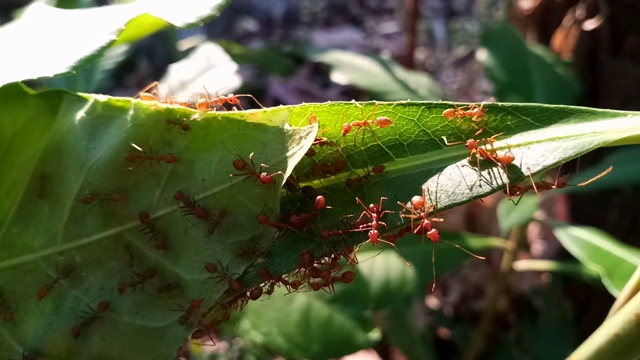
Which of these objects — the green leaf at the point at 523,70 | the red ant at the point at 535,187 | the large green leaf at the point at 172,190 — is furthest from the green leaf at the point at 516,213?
the large green leaf at the point at 172,190

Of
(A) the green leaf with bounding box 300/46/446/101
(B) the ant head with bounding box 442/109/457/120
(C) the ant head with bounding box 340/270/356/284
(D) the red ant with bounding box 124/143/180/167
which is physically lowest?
(A) the green leaf with bounding box 300/46/446/101

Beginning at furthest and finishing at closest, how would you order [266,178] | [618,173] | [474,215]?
[474,215]
[618,173]
[266,178]

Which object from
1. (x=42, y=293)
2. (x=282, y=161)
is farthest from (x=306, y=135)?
(x=42, y=293)

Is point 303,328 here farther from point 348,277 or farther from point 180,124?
point 180,124

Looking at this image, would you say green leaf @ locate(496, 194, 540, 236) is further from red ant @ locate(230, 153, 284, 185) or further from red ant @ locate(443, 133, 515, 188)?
red ant @ locate(230, 153, 284, 185)

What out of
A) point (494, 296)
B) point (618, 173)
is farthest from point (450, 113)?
point (494, 296)

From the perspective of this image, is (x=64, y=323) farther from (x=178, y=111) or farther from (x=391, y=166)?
(x=391, y=166)

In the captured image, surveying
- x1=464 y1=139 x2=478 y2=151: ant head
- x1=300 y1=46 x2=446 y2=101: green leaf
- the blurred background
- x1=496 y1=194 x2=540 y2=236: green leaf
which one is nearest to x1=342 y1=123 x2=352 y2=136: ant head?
x1=464 y1=139 x2=478 y2=151: ant head
